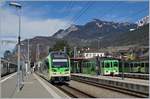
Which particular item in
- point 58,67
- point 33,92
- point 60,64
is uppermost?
point 60,64

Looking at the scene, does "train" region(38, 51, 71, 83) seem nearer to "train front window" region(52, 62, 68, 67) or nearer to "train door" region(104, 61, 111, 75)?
"train front window" region(52, 62, 68, 67)

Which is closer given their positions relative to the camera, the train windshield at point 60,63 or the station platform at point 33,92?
the station platform at point 33,92

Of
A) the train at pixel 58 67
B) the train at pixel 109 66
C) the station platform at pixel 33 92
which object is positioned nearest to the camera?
the station platform at pixel 33 92

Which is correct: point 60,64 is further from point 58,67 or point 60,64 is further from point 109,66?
point 109,66

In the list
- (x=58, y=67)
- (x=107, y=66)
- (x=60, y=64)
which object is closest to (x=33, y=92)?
(x=58, y=67)

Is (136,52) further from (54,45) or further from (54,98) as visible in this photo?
(54,98)

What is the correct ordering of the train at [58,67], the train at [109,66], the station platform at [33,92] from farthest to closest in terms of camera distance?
the train at [109,66] < the train at [58,67] < the station platform at [33,92]

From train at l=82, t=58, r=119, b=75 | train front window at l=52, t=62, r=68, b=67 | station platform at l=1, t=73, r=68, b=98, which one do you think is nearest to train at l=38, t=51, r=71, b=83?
train front window at l=52, t=62, r=68, b=67

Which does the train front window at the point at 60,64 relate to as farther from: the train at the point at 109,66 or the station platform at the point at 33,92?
the train at the point at 109,66

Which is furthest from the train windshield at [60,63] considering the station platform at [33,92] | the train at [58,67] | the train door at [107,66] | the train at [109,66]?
the train door at [107,66]

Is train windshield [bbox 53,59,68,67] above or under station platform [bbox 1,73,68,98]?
above

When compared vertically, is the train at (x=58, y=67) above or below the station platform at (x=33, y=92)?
above

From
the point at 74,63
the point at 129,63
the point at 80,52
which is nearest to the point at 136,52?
the point at 74,63

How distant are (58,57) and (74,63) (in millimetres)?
39327
